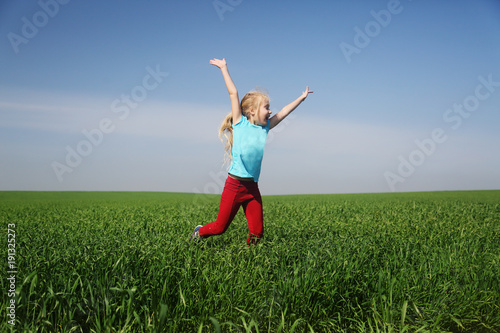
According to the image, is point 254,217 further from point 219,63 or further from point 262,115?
point 219,63

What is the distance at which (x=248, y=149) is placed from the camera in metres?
4.91

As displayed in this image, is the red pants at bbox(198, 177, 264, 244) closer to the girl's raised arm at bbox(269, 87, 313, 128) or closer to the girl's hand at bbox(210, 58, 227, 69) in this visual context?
the girl's raised arm at bbox(269, 87, 313, 128)

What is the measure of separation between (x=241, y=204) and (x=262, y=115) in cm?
127

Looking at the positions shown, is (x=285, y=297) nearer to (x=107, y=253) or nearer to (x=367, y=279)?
(x=367, y=279)

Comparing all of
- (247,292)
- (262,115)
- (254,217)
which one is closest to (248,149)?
(262,115)

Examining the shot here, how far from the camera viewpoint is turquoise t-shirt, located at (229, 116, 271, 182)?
4926mm

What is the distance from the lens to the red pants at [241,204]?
16.3 feet

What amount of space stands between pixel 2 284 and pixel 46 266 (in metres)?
0.51

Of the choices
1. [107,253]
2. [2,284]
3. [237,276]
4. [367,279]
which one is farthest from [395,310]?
[2,284]

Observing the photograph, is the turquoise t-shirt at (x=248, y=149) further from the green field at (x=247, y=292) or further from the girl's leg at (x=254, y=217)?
the green field at (x=247, y=292)

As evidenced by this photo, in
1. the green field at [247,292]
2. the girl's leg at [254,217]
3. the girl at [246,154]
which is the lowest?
the green field at [247,292]

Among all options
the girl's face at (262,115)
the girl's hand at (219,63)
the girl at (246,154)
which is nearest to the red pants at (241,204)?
the girl at (246,154)

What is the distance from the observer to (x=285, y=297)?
10.2ft

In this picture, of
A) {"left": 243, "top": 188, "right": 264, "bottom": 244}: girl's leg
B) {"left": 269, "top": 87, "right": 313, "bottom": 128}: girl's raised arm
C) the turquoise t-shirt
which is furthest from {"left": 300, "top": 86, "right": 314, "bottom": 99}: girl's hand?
{"left": 243, "top": 188, "right": 264, "bottom": 244}: girl's leg
